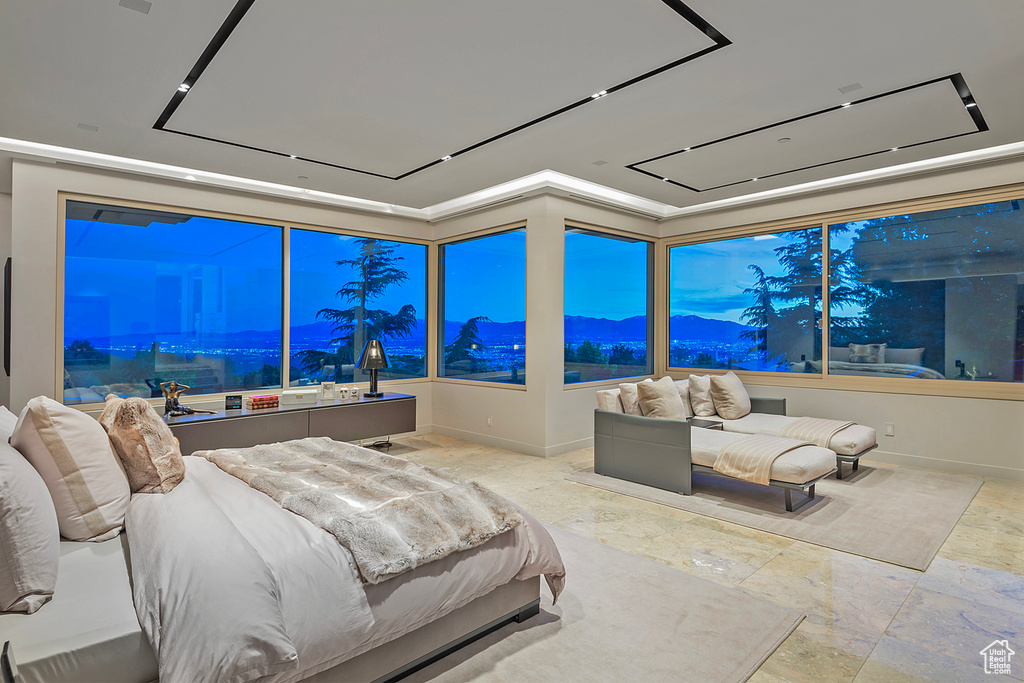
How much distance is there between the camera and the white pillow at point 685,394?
18.0ft

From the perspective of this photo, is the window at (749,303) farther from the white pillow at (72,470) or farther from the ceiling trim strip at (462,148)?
the white pillow at (72,470)

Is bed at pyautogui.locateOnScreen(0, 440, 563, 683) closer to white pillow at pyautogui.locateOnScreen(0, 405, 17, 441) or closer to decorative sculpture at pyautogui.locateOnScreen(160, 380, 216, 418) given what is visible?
white pillow at pyautogui.locateOnScreen(0, 405, 17, 441)

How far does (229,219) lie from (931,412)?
22.8ft

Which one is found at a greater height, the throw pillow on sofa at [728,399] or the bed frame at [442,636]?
the throw pillow on sofa at [728,399]

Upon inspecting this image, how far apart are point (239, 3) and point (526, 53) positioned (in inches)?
53.3

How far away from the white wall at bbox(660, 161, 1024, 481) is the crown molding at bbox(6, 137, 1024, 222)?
15 cm

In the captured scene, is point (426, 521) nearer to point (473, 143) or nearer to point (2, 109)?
point (473, 143)

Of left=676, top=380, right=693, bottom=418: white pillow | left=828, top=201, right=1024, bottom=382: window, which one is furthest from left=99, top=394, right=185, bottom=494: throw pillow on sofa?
left=828, top=201, right=1024, bottom=382: window

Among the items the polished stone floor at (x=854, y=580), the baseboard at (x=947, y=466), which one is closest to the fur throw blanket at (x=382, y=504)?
the polished stone floor at (x=854, y=580)

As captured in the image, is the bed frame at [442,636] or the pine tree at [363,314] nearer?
the bed frame at [442,636]

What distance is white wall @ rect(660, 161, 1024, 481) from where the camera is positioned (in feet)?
15.5

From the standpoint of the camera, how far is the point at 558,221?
5.84 m

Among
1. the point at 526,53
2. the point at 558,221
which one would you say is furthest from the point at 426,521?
the point at 558,221

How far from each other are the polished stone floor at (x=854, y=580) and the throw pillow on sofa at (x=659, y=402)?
2.96 feet
